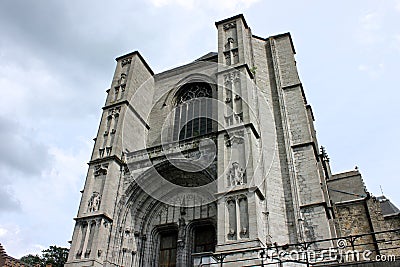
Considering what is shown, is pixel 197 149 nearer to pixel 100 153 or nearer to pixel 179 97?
pixel 100 153

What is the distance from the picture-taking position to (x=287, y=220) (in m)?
10.6

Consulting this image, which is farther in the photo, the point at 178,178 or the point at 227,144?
the point at 178,178

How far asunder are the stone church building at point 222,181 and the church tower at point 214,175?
0.11ft

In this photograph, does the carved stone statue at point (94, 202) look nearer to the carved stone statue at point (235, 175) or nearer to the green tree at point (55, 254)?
the carved stone statue at point (235, 175)

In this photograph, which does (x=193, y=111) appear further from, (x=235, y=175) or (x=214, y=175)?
(x=235, y=175)

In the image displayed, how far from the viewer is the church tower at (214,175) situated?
9.87 m

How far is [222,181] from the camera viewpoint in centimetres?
997

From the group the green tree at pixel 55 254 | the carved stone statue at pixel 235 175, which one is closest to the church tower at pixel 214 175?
Result: the carved stone statue at pixel 235 175

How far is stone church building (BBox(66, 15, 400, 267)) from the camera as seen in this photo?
988 cm

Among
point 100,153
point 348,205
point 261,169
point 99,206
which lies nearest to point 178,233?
point 99,206

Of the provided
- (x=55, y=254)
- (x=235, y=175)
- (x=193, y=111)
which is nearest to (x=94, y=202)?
(x=235, y=175)

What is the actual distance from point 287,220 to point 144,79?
31.3ft

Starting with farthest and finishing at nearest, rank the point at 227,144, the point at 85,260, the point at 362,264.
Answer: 1. the point at 227,144
2. the point at 85,260
3. the point at 362,264

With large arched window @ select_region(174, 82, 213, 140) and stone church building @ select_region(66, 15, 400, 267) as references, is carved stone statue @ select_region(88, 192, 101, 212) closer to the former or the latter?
stone church building @ select_region(66, 15, 400, 267)
